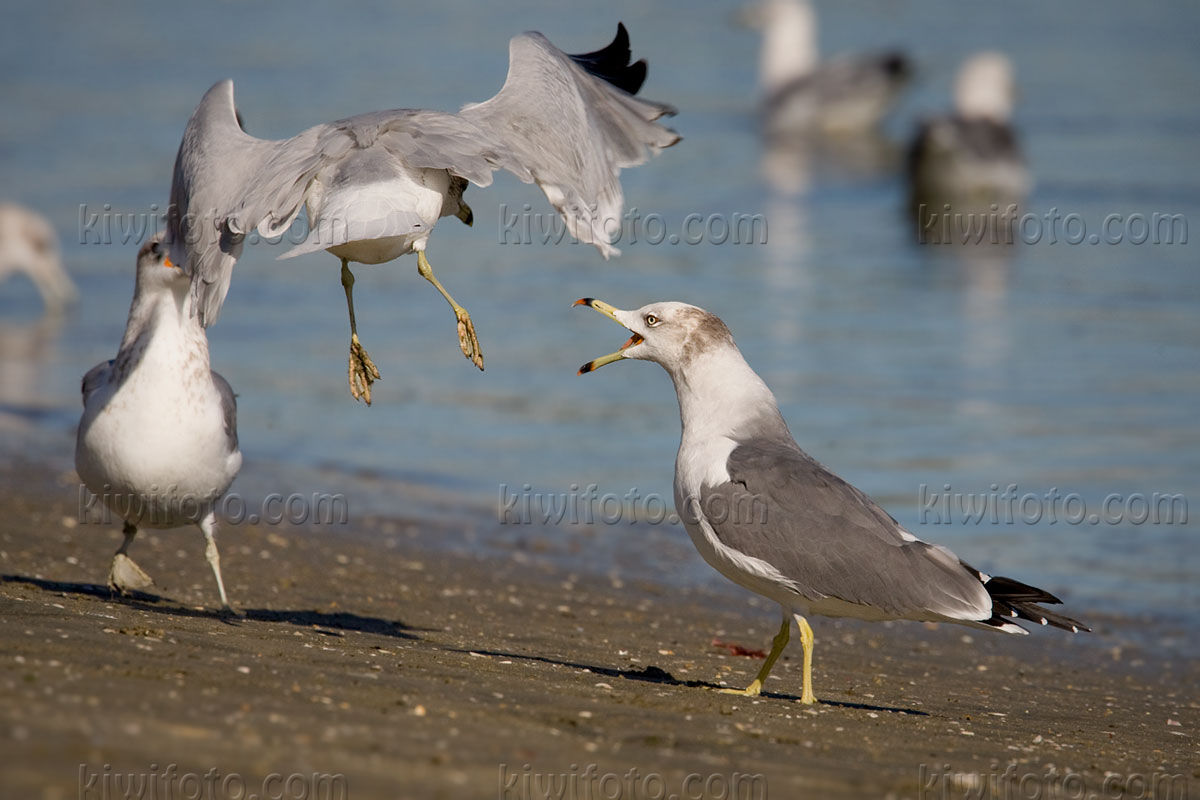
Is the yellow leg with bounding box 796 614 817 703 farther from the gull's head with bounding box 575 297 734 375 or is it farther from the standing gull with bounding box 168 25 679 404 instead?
the standing gull with bounding box 168 25 679 404

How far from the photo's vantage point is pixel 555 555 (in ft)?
30.6

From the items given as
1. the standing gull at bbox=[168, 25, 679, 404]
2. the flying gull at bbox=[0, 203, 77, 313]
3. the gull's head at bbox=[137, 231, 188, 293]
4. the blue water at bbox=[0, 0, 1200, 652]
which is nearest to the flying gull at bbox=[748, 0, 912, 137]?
the blue water at bbox=[0, 0, 1200, 652]

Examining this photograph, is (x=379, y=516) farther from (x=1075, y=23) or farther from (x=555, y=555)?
(x=1075, y=23)

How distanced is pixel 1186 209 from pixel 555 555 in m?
14.4

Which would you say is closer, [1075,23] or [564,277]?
[564,277]

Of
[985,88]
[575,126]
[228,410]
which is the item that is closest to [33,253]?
[228,410]

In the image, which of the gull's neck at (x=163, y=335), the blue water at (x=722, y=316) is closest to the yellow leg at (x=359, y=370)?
the gull's neck at (x=163, y=335)

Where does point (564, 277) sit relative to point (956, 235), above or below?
below

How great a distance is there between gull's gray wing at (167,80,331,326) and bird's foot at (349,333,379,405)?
1045 mm

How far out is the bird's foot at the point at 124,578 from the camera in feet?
22.3

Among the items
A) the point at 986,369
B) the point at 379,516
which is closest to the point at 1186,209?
the point at 986,369

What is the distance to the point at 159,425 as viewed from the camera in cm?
653

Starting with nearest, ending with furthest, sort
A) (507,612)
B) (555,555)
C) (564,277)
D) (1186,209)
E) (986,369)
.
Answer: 1. (507,612)
2. (555,555)
3. (986,369)
4. (564,277)
5. (1186,209)

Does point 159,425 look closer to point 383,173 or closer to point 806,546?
point 383,173
